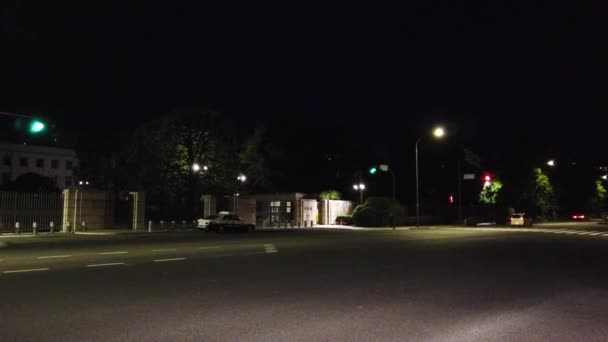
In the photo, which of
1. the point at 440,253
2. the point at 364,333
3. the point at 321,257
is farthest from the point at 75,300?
the point at 440,253

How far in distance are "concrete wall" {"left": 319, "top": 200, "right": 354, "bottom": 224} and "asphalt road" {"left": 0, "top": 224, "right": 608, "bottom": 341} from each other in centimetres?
3686

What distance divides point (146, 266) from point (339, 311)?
26.6ft

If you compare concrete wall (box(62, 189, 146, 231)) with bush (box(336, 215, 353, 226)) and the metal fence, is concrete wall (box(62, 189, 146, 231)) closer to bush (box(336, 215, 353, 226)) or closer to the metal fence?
the metal fence

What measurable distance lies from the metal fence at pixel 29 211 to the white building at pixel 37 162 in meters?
60.5

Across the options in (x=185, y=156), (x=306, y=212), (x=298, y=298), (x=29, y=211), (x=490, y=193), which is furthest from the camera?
(x=490, y=193)

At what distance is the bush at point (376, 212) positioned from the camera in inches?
1991

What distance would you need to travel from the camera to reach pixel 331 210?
5575 cm

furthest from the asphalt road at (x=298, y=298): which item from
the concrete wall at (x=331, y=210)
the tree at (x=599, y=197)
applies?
the tree at (x=599, y=197)

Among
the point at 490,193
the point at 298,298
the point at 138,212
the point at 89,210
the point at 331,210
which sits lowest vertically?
the point at 298,298

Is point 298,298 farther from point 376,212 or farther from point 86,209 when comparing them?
point 376,212

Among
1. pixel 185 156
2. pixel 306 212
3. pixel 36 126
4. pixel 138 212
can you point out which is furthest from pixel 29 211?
pixel 306 212

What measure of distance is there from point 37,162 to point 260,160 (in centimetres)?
6213

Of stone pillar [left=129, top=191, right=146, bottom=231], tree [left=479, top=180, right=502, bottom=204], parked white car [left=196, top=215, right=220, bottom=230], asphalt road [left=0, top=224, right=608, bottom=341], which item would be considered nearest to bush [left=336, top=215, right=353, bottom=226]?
parked white car [left=196, top=215, right=220, bottom=230]

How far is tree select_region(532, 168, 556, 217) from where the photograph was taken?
79750 millimetres
